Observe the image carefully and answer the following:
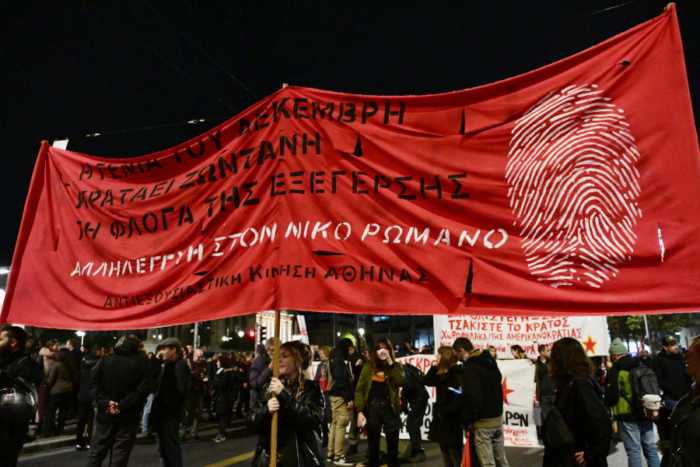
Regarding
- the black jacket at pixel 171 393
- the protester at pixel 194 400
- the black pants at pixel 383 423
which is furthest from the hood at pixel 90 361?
the black pants at pixel 383 423

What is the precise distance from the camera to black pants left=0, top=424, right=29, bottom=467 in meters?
4.45

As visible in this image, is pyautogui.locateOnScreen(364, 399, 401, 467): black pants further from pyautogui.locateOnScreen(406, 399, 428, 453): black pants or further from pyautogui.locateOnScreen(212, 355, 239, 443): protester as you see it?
pyautogui.locateOnScreen(212, 355, 239, 443): protester

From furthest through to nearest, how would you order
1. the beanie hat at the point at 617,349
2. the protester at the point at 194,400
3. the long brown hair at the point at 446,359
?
the protester at the point at 194,400 → the beanie hat at the point at 617,349 → the long brown hair at the point at 446,359

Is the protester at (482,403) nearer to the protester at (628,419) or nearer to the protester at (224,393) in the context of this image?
the protester at (628,419)

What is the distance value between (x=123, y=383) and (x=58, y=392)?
653 centimetres

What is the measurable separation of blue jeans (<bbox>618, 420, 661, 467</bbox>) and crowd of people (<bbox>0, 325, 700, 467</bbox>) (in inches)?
0.6

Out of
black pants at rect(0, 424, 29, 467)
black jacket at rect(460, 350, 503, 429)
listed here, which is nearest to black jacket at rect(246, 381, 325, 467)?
black pants at rect(0, 424, 29, 467)

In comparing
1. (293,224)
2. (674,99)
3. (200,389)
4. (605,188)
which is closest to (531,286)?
→ (605,188)

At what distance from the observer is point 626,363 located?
7.91 m

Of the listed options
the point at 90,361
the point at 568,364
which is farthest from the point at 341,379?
the point at 568,364

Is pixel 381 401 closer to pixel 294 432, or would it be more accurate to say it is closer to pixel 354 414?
pixel 354 414

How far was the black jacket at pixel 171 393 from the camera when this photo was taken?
7883mm

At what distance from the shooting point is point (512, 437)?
1027 cm

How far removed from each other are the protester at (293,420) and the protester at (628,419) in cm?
539
